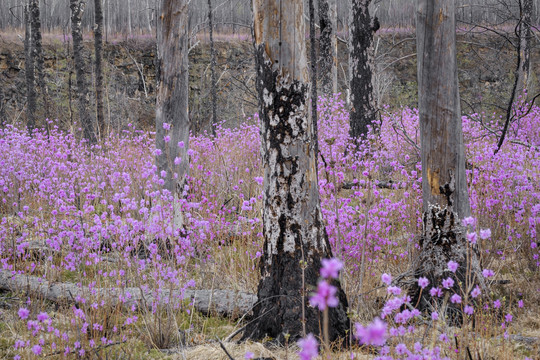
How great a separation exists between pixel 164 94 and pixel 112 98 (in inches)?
561

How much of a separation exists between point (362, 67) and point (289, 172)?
267 inches

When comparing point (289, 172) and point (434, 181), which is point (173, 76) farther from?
point (434, 181)

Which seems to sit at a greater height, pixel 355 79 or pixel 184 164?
pixel 355 79

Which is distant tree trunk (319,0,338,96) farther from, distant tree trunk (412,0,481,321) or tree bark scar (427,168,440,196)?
tree bark scar (427,168,440,196)

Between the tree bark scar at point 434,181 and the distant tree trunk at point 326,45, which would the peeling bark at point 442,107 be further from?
the distant tree trunk at point 326,45

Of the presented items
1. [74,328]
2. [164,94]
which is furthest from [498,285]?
[164,94]

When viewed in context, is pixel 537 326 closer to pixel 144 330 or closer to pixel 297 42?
pixel 297 42

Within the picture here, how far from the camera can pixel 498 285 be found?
12.4 feet

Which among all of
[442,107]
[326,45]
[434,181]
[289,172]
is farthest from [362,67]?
[289,172]

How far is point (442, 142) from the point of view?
10.3ft

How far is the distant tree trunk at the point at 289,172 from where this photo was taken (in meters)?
2.80

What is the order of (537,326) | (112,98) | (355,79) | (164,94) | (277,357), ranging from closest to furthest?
(277,357) < (537,326) < (164,94) < (355,79) < (112,98)

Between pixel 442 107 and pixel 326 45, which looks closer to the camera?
pixel 442 107

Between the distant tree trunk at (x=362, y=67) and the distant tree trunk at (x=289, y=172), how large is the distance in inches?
245
